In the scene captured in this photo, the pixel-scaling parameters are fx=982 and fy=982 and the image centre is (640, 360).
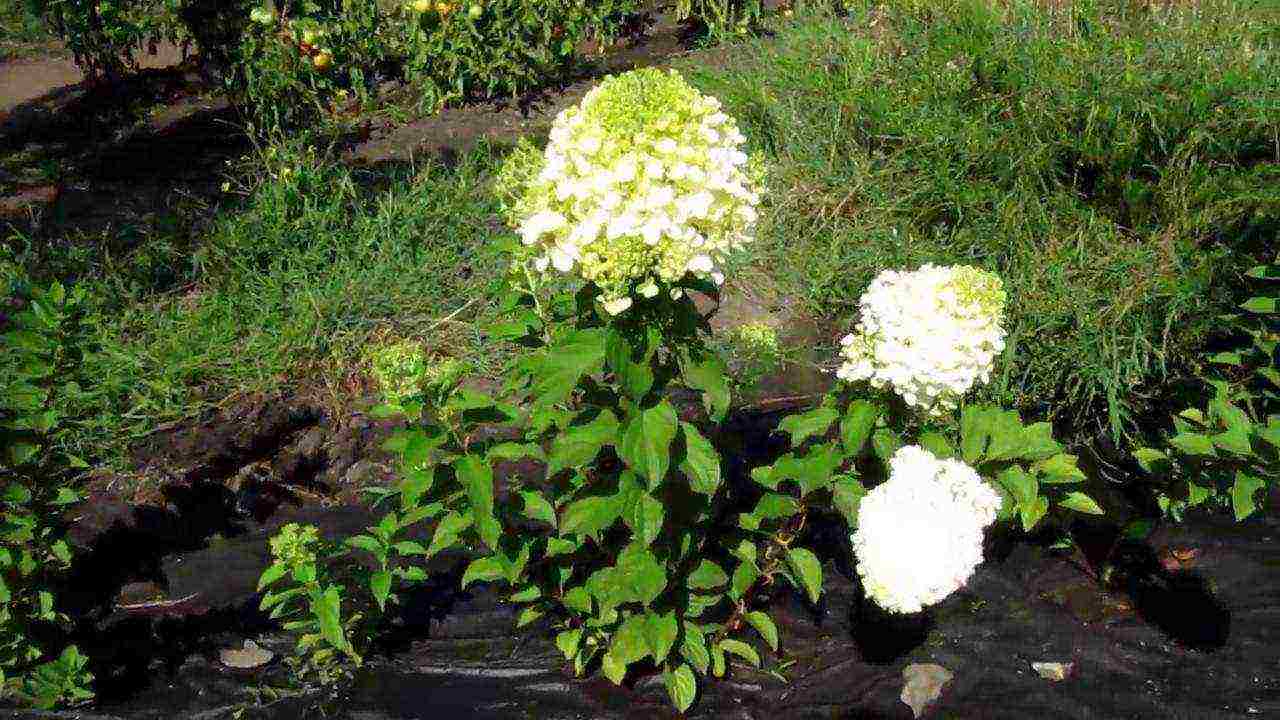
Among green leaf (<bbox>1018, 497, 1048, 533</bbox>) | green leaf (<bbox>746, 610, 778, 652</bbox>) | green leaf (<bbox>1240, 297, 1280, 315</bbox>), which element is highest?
green leaf (<bbox>1240, 297, 1280, 315</bbox>)

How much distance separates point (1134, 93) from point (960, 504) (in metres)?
2.82

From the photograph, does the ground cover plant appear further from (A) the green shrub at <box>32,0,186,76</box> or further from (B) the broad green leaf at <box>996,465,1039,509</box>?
(A) the green shrub at <box>32,0,186,76</box>

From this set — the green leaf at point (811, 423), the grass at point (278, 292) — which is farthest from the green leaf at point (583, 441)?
the grass at point (278, 292)

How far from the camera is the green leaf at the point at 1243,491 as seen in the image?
7.32ft

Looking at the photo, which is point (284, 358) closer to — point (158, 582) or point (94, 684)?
point (158, 582)

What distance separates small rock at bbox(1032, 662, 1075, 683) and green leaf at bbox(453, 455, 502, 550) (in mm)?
1380

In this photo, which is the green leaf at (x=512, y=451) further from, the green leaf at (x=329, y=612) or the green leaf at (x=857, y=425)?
the green leaf at (x=857, y=425)

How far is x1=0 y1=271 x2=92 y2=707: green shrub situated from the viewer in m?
2.21

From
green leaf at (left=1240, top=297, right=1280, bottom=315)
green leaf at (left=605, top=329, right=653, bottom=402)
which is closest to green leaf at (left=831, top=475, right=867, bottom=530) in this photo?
green leaf at (left=605, top=329, right=653, bottom=402)

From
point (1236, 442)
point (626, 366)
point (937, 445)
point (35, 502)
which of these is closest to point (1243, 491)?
point (1236, 442)

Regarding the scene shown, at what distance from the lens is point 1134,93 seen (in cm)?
398

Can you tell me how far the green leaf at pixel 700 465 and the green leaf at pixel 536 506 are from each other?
34cm

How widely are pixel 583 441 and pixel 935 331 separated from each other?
0.72 meters

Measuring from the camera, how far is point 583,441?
1.92 m
